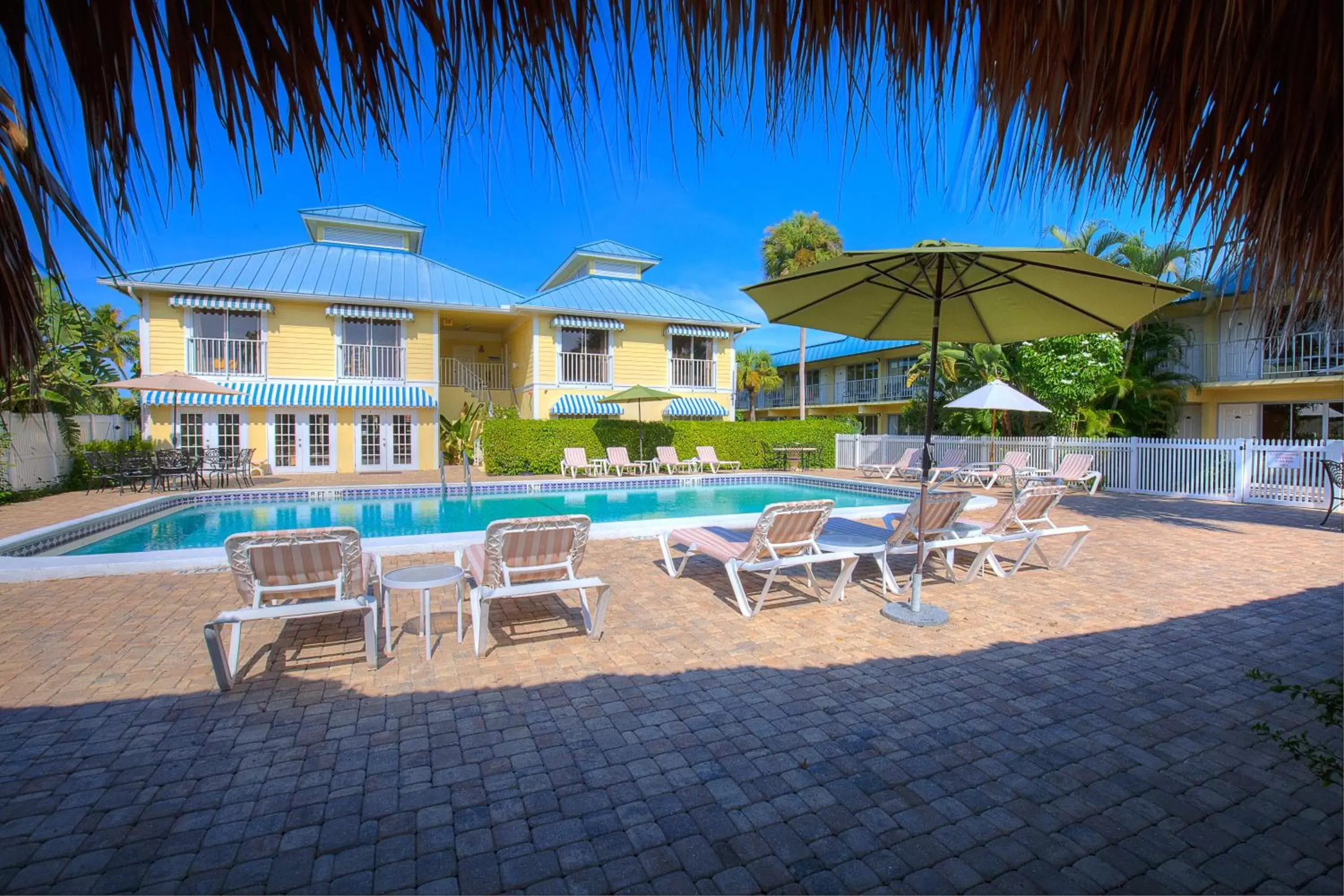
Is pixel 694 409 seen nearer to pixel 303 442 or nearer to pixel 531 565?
pixel 303 442

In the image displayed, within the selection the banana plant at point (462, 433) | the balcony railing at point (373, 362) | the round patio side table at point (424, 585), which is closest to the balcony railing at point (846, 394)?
the banana plant at point (462, 433)

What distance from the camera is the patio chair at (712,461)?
834 inches

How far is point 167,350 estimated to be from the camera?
64.8ft

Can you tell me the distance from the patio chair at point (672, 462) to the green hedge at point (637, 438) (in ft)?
2.10

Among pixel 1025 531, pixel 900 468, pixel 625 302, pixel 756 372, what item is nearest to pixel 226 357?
pixel 625 302

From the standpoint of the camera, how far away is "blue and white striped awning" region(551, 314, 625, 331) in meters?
22.8

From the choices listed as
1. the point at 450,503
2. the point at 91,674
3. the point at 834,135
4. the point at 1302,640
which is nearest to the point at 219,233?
the point at 834,135

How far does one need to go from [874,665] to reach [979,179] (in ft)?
10.6

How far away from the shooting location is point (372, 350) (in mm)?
21750

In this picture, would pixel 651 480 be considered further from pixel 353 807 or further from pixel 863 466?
pixel 353 807

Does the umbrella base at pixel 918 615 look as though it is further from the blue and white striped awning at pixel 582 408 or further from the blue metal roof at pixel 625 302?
the blue metal roof at pixel 625 302

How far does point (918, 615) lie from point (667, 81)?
4697 mm

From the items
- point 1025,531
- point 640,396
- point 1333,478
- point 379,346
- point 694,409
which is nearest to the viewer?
point 1025,531

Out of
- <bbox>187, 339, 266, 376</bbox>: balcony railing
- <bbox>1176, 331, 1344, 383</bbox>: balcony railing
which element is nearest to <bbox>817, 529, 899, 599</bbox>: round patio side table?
<bbox>1176, 331, 1344, 383</bbox>: balcony railing
